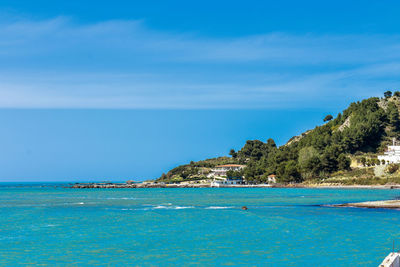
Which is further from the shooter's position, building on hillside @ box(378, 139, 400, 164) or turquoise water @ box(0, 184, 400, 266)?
building on hillside @ box(378, 139, 400, 164)

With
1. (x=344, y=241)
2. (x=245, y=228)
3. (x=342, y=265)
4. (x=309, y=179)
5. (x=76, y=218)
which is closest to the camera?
(x=342, y=265)

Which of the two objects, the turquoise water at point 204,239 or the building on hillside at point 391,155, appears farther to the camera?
the building on hillside at point 391,155

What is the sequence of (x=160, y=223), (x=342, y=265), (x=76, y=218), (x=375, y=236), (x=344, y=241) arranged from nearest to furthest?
(x=342, y=265) < (x=344, y=241) < (x=375, y=236) < (x=160, y=223) < (x=76, y=218)

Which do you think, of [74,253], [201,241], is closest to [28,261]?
[74,253]

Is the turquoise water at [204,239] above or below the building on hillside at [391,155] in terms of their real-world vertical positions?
below

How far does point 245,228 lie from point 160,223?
1022cm

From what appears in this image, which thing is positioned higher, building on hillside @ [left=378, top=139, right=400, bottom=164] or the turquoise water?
building on hillside @ [left=378, top=139, right=400, bottom=164]

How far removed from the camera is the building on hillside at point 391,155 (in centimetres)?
17123

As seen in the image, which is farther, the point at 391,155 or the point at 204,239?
the point at 391,155

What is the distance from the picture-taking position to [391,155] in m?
174

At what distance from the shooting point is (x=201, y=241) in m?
40.3

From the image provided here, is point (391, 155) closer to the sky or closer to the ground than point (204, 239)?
closer to the sky

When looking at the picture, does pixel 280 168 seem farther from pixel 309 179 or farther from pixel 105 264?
pixel 105 264

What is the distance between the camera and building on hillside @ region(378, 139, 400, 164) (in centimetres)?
17123
